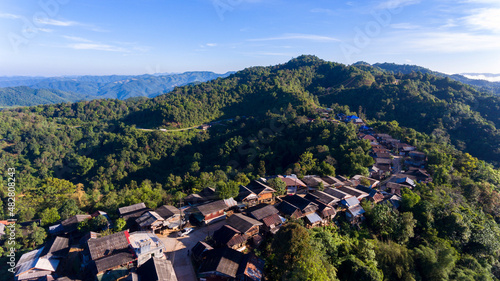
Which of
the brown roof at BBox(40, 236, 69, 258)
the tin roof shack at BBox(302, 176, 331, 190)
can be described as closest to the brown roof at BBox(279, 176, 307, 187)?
the tin roof shack at BBox(302, 176, 331, 190)

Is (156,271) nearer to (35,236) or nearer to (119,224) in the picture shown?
(119,224)

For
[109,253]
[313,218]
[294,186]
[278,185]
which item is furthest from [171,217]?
[294,186]

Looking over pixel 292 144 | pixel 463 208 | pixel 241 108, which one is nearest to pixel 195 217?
pixel 463 208

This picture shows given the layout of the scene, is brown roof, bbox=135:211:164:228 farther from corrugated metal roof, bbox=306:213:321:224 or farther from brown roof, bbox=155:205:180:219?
corrugated metal roof, bbox=306:213:321:224

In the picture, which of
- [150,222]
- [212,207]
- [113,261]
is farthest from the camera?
[212,207]

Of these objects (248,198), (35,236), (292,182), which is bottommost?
(292,182)

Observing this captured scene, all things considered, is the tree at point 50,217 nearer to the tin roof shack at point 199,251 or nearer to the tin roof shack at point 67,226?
the tin roof shack at point 67,226

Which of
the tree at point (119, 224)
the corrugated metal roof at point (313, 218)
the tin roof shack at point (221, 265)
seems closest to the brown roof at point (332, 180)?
the corrugated metal roof at point (313, 218)
